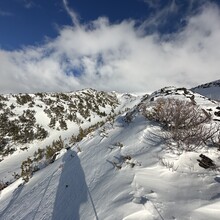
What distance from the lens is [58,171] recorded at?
19.5 feet

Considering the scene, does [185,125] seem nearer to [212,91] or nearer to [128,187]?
[128,187]

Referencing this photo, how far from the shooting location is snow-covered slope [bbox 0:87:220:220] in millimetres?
2951

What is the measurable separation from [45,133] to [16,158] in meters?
2.95

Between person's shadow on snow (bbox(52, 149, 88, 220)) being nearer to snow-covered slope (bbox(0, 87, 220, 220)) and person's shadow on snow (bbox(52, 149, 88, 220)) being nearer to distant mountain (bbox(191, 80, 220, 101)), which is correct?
snow-covered slope (bbox(0, 87, 220, 220))

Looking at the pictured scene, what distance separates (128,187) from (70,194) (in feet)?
4.17

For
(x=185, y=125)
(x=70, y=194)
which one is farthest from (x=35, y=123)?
(x=185, y=125)

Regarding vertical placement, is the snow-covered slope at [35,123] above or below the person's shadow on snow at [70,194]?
above

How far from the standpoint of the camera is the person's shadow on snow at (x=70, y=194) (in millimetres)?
3609

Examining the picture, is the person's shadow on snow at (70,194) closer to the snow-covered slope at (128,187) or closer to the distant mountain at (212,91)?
the snow-covered slope at (128,187)

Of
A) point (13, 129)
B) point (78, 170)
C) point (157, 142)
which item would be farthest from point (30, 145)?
point (157, 142)

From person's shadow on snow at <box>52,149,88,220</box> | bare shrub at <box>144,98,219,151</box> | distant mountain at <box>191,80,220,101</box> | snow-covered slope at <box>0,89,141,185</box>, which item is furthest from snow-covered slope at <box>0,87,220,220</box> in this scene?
distant mountain at <box>191,80,220,101</box>

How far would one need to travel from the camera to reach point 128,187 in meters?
3.50

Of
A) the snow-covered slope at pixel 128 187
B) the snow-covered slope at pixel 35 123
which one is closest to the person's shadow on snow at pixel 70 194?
the snow-covered slope at pixel 128 187

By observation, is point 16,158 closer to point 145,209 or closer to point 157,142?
point 157,142
